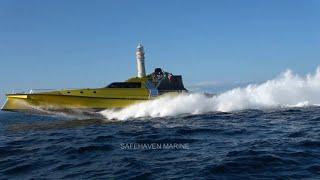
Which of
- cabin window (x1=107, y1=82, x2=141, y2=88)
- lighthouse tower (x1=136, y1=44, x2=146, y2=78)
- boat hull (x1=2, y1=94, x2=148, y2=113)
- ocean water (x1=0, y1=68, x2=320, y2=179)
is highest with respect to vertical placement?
lighthouse tower (x1=136, y1=44, x2=146, y2=78)

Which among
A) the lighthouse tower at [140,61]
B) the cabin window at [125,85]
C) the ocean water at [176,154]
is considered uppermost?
the lighthouse tower at [140,61]

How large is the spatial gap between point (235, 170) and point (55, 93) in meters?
20.1

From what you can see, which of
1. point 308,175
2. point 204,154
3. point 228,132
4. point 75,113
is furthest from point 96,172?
point 75,113

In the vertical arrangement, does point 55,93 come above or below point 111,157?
above

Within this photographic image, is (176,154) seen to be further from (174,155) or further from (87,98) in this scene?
(87,98)

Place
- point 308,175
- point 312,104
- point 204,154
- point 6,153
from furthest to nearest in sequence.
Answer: point 312,104
point 6,153
point 204,154
point 308,175

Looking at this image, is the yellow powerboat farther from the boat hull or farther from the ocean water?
the ocean water

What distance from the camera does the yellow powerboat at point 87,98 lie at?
27.1 m

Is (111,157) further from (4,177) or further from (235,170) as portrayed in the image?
(235,170)

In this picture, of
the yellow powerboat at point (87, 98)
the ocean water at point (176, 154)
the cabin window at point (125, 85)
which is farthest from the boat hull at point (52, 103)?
the ocean water at point (176, 154)

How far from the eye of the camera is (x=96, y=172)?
9922 millimetres

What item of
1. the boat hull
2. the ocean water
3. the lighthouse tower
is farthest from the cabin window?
the ocean water

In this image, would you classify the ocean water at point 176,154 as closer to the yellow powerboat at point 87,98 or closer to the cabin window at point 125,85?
the yellow powerboat at point 87,98

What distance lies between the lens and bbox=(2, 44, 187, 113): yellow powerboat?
27.1m
